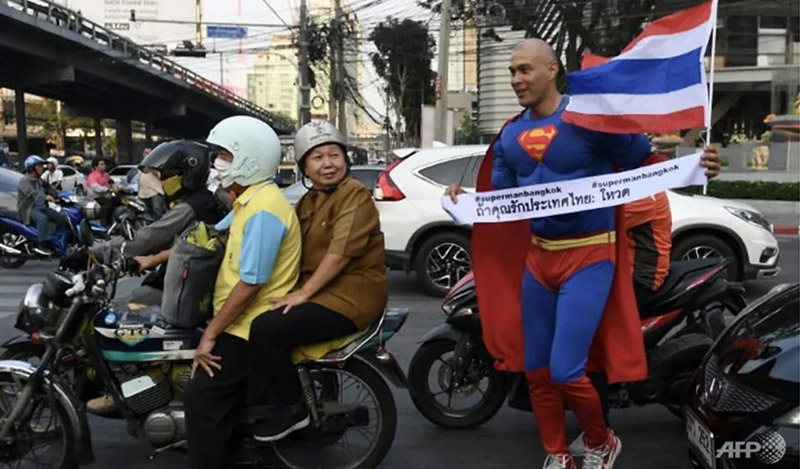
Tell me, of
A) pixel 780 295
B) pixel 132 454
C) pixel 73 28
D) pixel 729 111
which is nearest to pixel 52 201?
pixel 132 454

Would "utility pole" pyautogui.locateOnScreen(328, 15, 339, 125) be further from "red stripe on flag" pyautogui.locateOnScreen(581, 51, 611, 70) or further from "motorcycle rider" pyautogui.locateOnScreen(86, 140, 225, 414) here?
"red stripe on flag" pyautogui.locateOnScreen(581, 51, 611, 70)

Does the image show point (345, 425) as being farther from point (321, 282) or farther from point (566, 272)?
point (566, 272)

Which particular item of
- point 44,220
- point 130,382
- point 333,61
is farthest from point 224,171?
point 333,61

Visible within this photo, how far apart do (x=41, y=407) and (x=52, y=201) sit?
Result: 8.77 meters

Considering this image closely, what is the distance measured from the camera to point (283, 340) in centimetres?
332

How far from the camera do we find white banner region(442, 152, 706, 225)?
10.3 ft

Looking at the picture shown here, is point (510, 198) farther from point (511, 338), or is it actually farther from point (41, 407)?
A: point (41, 407)

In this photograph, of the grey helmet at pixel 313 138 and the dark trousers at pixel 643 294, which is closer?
the grey helmet at pixel 313 138

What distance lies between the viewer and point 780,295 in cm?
342

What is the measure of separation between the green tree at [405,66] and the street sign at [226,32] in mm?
7619

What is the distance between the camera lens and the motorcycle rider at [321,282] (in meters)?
3.32

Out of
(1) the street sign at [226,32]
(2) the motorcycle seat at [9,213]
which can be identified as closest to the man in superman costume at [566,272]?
(2) the motorcycle seat at [9,213]

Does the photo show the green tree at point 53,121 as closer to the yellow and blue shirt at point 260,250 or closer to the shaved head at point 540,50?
the yellow and blue shirt at point 260,250

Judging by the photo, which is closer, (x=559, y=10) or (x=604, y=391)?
(x=604, y=391)
